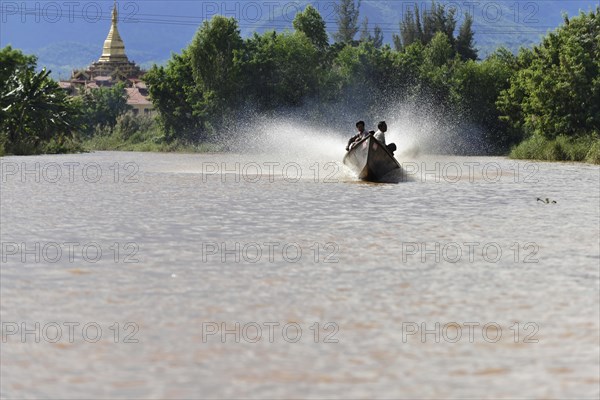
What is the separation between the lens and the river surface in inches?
302

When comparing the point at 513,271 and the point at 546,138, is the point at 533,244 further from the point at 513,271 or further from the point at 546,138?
the point at 546,138

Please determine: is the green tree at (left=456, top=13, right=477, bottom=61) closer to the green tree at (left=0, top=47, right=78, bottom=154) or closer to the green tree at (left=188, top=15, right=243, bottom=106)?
the green tree at (left=188, top=15, right=243, bottom=106)

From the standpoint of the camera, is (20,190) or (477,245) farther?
(20,190)

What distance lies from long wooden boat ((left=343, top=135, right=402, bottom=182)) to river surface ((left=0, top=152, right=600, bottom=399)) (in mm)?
9631

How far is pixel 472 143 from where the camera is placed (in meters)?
76.1

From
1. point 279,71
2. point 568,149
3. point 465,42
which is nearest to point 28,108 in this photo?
point 279,71

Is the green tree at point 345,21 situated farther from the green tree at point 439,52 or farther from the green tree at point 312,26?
the green tree at point 439,52

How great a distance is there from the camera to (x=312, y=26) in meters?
94.8

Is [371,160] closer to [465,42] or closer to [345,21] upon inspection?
[465,42]

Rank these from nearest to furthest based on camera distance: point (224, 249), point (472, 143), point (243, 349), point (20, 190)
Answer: point (243, 349) < point (224, 249) < point (20, 190) < point (472, 143)

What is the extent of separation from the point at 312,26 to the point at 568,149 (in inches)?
1815

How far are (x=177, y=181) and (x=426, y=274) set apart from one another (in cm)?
2376

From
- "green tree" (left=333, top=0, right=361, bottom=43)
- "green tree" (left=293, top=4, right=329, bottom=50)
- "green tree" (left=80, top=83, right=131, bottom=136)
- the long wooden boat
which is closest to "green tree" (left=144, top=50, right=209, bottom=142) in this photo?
"green tree" (left=293, top=4, right=329, bottom=50)

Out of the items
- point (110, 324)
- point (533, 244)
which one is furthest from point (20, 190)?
point (110, 324)
